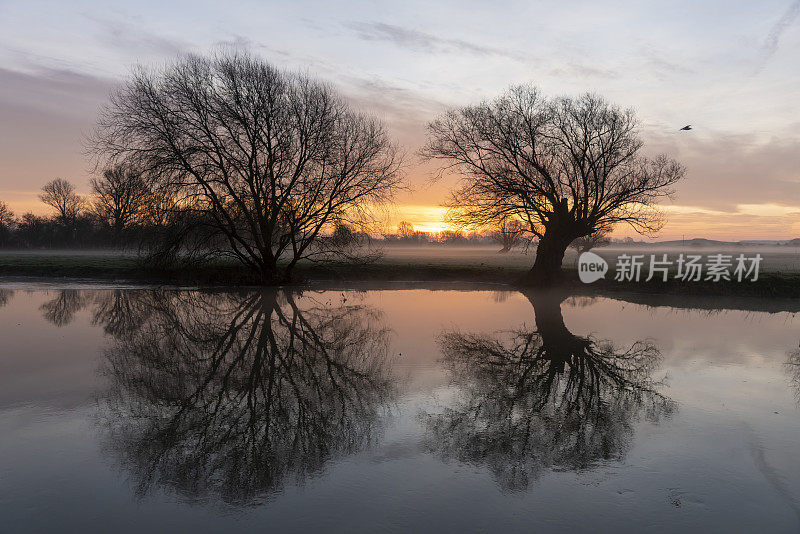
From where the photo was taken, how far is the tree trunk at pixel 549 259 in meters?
30.4

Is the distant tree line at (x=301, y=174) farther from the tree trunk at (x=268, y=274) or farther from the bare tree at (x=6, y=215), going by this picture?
the bare tree at (x=6, y=215)

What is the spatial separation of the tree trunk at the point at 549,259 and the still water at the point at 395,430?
15.4 metres

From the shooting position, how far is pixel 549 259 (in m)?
30.7

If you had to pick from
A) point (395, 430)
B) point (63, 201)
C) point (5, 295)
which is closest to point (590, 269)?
point (395, 430)

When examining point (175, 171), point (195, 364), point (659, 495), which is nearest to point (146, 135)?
point (175, 171)

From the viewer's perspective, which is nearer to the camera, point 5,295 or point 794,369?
point 794,369

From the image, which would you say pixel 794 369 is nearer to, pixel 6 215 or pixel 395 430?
pixel 395 430

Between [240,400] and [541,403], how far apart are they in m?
5.01

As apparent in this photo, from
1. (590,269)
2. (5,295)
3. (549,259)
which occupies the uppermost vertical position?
(549,259)

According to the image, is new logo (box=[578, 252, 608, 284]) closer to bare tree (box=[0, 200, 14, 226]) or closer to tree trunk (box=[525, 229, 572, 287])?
tree trunk (box=[525, 229, 572, 287])

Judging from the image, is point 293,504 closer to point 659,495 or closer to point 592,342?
point 659,495

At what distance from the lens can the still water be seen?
5.06 meters

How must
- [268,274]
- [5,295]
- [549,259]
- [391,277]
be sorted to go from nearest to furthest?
[5,295] → [268,274] → [549,259] → [391,277]

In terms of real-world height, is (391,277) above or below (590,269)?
below
